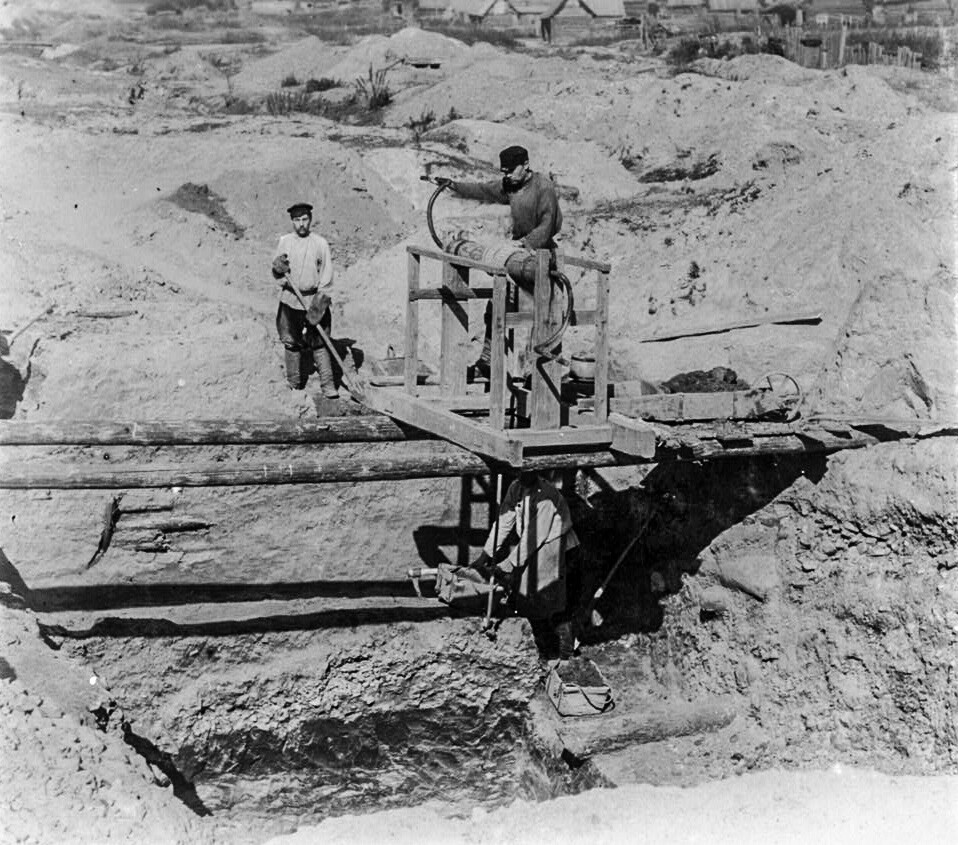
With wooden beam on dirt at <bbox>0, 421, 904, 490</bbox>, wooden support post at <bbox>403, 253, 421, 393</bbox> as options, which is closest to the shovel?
wooden support post at <bbox>403, 253, 421, 393</bbox>

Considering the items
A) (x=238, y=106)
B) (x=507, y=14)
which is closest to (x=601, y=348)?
(x=238, y=106)

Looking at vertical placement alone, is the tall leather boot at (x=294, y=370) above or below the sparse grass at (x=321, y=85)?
below

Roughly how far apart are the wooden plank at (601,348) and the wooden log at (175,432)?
6.04 feet

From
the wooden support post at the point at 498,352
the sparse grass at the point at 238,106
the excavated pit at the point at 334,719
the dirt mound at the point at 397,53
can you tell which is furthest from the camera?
the dirt mound at the point at 397,53

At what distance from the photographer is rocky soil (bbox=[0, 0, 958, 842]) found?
8609 mm

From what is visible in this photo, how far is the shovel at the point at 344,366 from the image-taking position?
10.3 m

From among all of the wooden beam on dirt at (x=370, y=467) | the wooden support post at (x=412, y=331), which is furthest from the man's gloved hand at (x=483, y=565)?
the wooden support post at (x=412, y=331)

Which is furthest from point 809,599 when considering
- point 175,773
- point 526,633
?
point 175,773

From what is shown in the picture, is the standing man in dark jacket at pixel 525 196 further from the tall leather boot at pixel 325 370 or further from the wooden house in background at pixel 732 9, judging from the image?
the wooden house in background at pixel 732 9

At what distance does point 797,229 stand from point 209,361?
625cm

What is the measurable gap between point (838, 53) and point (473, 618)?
20.7m

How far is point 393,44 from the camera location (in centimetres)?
2942

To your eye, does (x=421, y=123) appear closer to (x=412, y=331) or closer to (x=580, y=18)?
(x=412, y=331)

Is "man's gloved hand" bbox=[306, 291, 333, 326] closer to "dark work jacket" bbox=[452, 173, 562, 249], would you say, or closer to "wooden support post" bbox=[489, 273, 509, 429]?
"dark work jacket" bbox=[452, 173, 562, 249]
